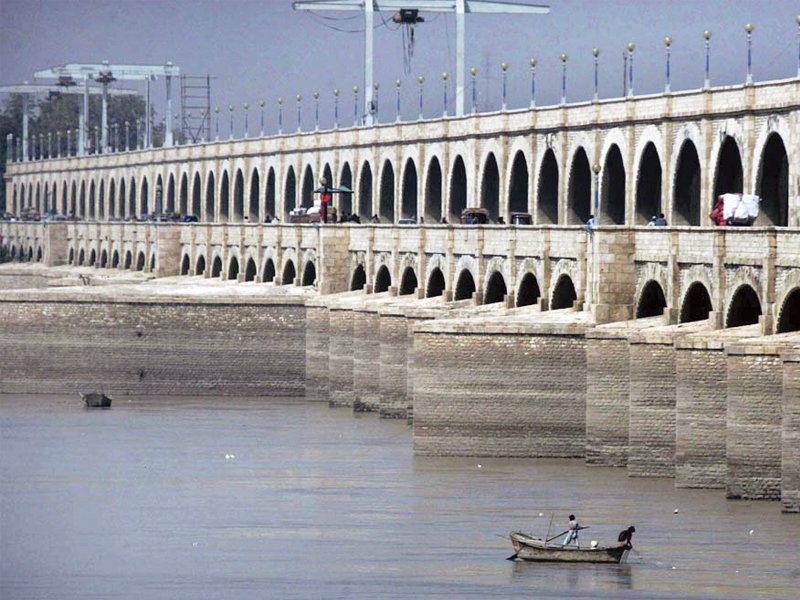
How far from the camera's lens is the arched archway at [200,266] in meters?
116

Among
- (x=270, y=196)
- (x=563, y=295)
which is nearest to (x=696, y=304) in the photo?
(x=563, y=295)

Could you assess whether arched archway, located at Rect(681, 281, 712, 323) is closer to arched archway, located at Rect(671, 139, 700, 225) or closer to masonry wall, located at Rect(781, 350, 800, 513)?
masonry wall, located at Rect(781, 350, 800, 513)

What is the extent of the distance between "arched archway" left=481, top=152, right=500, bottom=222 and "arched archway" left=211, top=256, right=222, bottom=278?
22.9m

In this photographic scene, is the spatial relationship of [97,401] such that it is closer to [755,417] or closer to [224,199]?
[755,417]

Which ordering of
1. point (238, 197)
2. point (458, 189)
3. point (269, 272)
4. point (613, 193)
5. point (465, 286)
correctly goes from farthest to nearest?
point (238, 197)
point (269, 272)
point (458, 189)
point (613, 193)
point (465, 286)

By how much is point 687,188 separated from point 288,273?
3187cm

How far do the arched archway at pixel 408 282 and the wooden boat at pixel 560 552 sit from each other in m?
39.6

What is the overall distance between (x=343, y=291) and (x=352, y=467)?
99.7ft

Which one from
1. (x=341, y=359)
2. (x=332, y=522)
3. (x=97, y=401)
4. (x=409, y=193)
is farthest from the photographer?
(x=409, y=193)

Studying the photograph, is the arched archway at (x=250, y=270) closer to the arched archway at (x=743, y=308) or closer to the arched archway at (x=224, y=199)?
the arched archway at (x=224, y=199)

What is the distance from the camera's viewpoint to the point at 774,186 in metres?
69.3

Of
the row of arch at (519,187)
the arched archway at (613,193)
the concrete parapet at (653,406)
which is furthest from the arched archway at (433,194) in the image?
the concrete parapet at (653,406)

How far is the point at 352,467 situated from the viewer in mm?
62344

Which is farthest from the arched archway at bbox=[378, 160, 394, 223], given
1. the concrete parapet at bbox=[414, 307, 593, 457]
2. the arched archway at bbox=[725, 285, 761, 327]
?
the arched archway at bbox=[725, 285, 761, 327]
